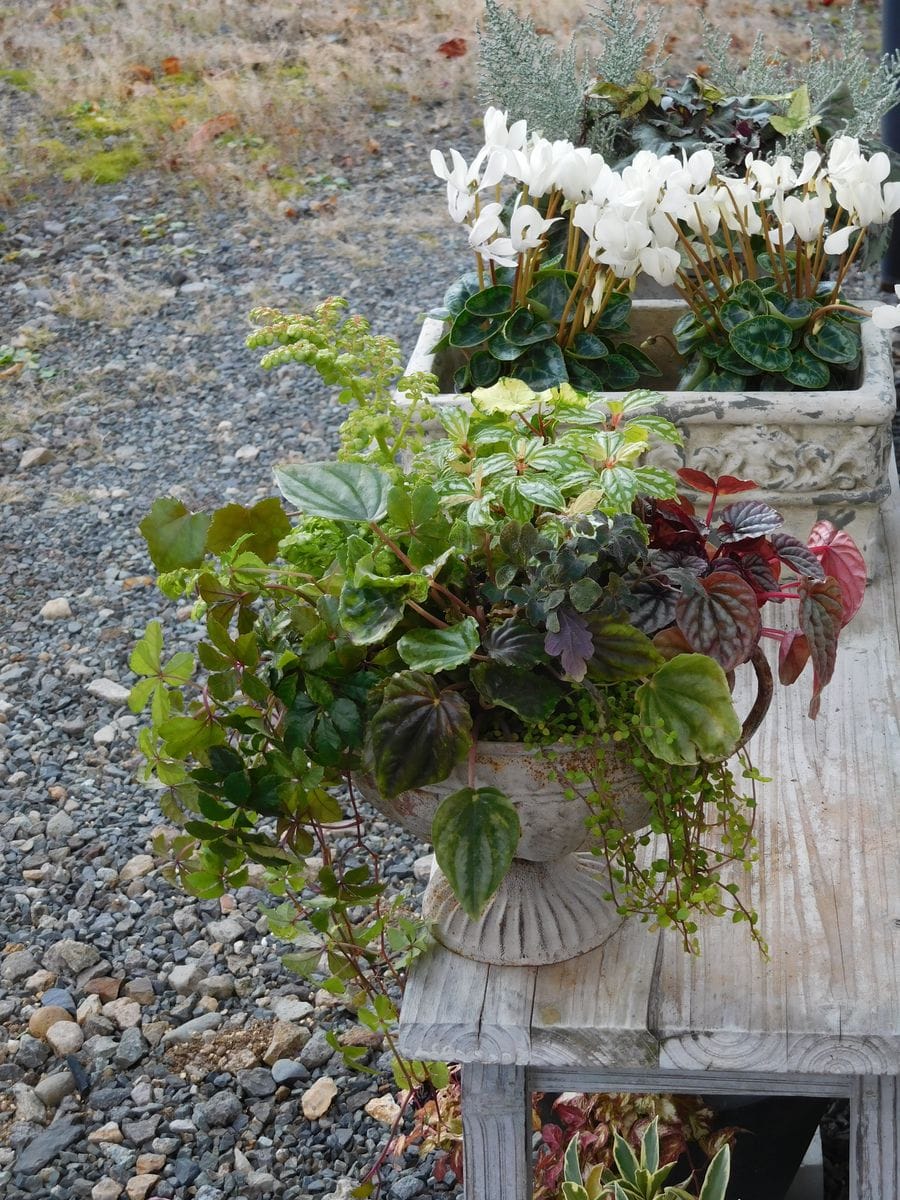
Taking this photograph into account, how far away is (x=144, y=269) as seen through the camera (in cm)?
477

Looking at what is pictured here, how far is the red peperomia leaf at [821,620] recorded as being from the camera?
1.12 m

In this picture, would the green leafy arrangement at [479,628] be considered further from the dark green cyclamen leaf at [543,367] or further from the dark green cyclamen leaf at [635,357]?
the dark green cyclamen leaf at [635,357]

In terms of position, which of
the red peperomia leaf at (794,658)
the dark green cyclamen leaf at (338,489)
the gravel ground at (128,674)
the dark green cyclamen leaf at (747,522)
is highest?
the dark green cyclamen leaf at (338,489)

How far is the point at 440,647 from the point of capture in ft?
3.53

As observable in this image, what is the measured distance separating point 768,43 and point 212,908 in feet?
19.0

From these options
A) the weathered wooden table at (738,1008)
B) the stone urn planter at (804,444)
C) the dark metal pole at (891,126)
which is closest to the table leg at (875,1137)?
the weathered wooden table at (738,1008)

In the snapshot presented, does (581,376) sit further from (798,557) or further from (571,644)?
(571,644)

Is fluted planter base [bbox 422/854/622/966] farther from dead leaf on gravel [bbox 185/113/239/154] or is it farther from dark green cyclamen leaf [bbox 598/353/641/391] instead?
dead leaf on gravel [bbox 185/113/239/154]

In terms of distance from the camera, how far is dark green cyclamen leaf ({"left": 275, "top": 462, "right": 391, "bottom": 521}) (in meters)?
1.13

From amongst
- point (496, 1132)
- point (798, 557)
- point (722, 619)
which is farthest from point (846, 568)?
point (496, 1132)

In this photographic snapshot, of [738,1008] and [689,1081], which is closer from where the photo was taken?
[738,1008]

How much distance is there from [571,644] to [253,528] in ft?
1.13

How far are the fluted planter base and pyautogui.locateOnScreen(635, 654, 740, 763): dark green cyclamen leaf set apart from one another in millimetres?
240

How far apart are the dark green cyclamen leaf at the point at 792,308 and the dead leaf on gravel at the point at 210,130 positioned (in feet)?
13.8
